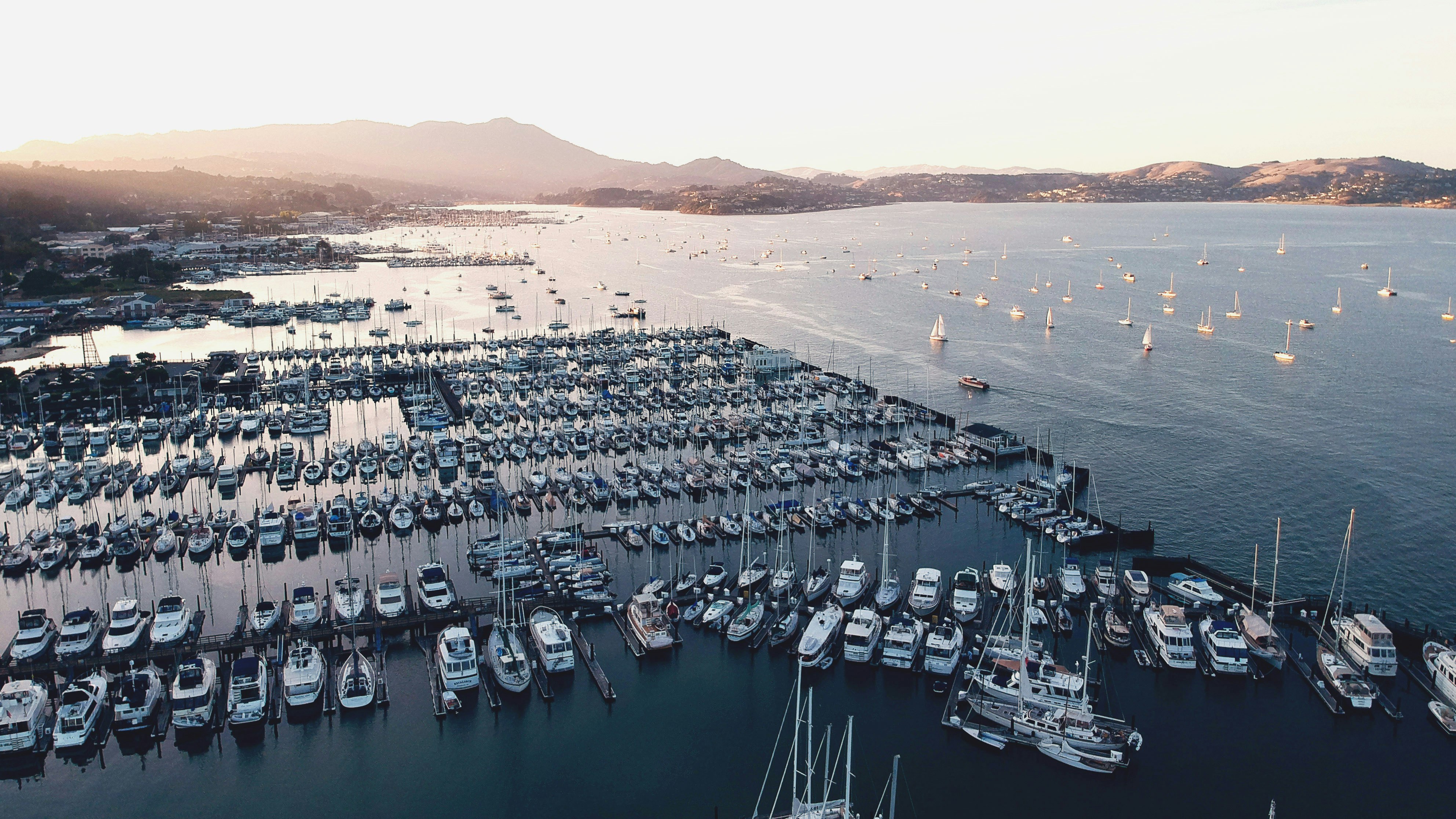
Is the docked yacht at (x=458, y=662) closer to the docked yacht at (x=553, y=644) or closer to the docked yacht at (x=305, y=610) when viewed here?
the docked yacht at (x=553, y=644)

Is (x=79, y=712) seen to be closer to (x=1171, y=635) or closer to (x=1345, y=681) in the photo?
(x=1171, y=635)

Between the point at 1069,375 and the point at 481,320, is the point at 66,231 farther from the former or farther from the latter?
the point at 1069,375

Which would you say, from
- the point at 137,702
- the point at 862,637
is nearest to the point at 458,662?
the point at 137,702

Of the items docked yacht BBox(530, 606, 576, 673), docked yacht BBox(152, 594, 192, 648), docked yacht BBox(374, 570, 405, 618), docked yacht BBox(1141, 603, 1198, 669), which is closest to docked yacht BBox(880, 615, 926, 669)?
docked yacht BBox(1141, 603, 1198, 669)

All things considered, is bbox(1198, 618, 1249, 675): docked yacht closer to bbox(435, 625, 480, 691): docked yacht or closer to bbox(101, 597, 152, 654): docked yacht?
bbox(435, 625, 480, 691): docked yacht

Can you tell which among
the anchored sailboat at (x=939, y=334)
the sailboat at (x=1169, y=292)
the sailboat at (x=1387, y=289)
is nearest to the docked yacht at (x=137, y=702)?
the anchored sailboat at (x=939, y=334)
